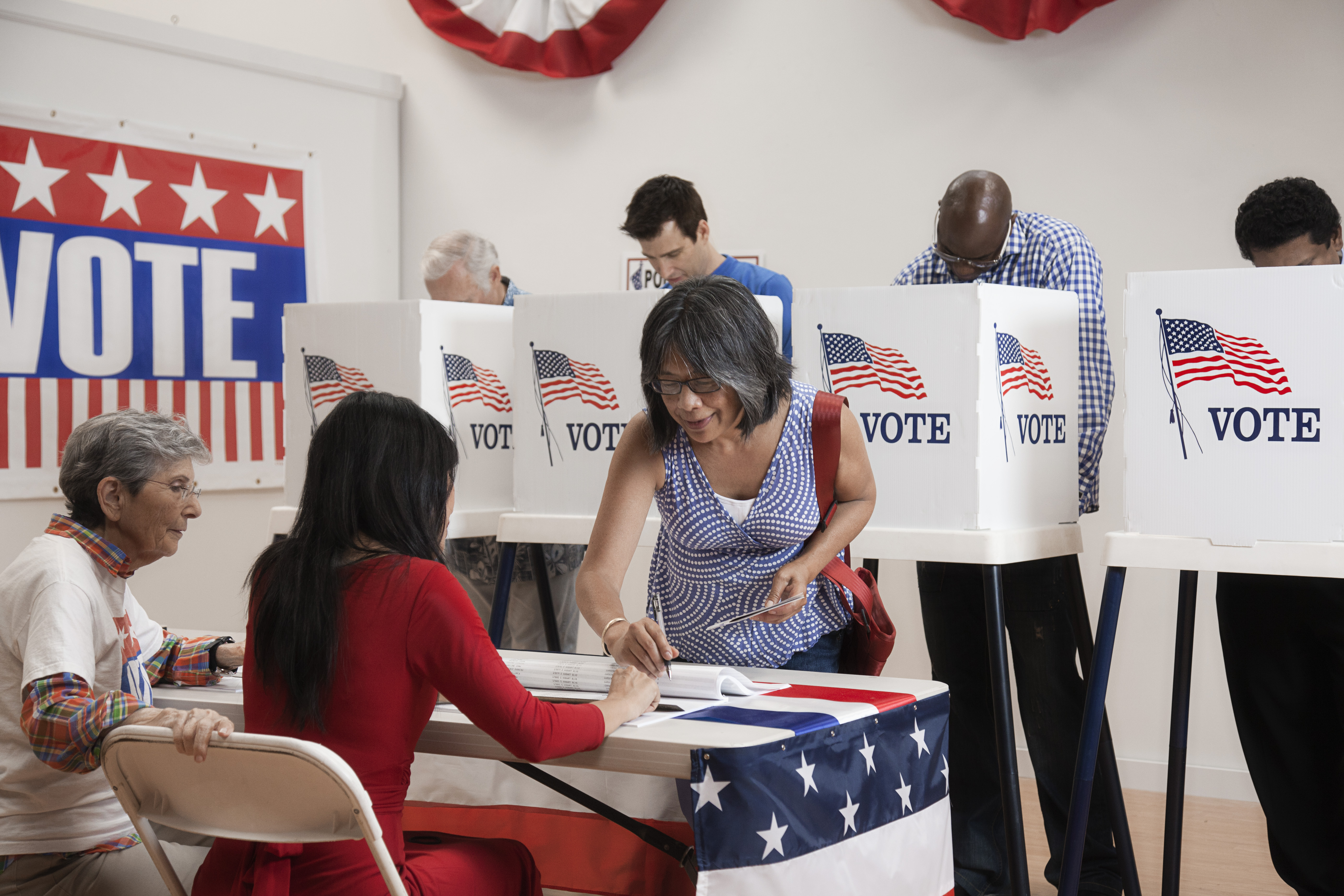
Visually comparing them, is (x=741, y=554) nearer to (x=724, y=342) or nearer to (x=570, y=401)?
(x=724, y=342)

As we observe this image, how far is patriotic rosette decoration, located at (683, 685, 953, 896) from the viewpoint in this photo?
1482 mm

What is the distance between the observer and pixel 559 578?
329 centimetres

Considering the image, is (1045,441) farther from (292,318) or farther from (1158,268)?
(292,318)

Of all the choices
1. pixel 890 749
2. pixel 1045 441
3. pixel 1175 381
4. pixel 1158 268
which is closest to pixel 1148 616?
pixel 1158 268

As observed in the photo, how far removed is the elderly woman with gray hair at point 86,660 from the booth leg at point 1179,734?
168cm

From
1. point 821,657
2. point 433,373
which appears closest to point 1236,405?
point 821,657

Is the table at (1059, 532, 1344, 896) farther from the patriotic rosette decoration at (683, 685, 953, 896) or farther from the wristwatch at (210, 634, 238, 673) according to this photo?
the wristwatch at (210, 634, 238, 673)

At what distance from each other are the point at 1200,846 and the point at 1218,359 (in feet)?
5.46

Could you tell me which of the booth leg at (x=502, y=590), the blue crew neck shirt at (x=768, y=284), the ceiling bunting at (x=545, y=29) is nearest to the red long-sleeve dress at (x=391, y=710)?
the blue crew neck shirt at (x=768, y=284)

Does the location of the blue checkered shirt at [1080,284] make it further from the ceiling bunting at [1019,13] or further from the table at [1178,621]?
the ceiling bunting at [1019,13]

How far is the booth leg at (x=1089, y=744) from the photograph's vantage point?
218cm

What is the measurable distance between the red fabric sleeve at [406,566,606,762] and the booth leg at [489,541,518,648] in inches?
52.8

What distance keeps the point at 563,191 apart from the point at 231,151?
3.95ft

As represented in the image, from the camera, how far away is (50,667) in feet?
5.16
